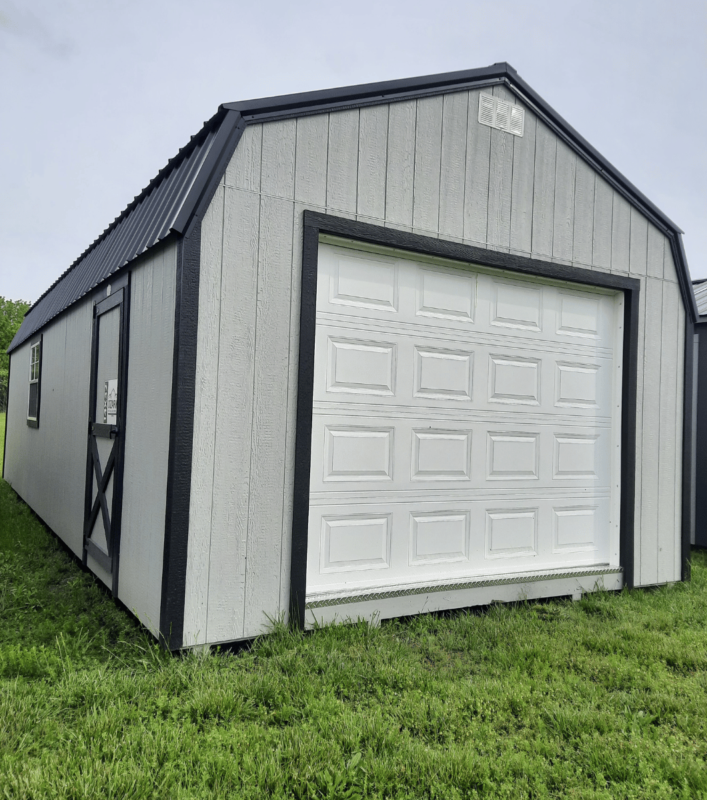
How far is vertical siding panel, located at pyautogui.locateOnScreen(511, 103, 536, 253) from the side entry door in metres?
2.99

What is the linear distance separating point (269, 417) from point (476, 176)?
8.01ft

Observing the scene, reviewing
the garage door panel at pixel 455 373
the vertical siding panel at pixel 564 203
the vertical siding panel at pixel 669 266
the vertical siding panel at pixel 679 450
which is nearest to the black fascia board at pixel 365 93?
the vertical siding panel at pixel 564 203

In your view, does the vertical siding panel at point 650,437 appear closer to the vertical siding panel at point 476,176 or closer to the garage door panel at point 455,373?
the garage door panel at point 455,373

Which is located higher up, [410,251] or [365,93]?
[365,93]

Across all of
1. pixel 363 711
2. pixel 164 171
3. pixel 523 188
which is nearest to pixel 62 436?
pixel 164 171

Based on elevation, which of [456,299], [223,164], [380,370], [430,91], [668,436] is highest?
[430,91]

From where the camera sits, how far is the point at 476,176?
447 cm

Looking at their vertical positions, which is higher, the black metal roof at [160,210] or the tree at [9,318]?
the tree at [9,318]

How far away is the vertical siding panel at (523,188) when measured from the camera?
4.63 m

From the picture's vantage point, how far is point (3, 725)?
2.43m

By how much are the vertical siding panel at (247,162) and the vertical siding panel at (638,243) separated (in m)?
3.42

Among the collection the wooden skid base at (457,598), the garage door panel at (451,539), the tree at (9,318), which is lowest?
the wooden skid base at (457,598)

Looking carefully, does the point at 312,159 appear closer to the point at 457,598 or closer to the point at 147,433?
the point at 147,433

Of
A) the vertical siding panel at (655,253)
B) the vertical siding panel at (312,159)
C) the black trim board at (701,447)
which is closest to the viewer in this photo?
the vertical siding panel at (312,159)
